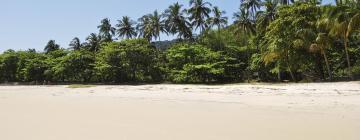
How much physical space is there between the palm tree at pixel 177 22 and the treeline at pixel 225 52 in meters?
0.14

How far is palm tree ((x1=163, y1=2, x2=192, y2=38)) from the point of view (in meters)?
55.0

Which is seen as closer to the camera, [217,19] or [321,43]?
[321,43]

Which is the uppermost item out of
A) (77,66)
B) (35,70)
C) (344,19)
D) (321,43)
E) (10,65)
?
(344,19)

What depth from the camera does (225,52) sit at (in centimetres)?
4616

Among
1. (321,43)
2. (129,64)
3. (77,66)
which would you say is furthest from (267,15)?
(77,66)

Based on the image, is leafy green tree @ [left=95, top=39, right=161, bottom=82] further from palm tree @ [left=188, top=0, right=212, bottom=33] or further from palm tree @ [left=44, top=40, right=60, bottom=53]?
palm tree @ [left=44, top=40, right=60, bottom=53]

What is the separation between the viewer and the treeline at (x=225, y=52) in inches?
1364

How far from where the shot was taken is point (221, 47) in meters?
47.2

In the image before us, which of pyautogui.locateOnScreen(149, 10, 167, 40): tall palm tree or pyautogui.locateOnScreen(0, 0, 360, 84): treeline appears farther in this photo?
pyautogui.locateOnScreen(149, 10, 167, 40): tall palm tree

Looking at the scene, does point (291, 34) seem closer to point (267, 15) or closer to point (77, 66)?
point (267, 15)

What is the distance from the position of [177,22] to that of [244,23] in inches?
397

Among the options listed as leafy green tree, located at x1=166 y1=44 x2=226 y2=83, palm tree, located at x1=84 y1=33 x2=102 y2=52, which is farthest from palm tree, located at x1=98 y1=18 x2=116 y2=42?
leafy green tree, located at x1=166 y1=44 x2=226 y2=83

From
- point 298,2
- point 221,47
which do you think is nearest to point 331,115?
point 298,2

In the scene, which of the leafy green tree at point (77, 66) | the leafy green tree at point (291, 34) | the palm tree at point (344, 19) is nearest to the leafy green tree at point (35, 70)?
the leafy green tree at point (77, 66)
